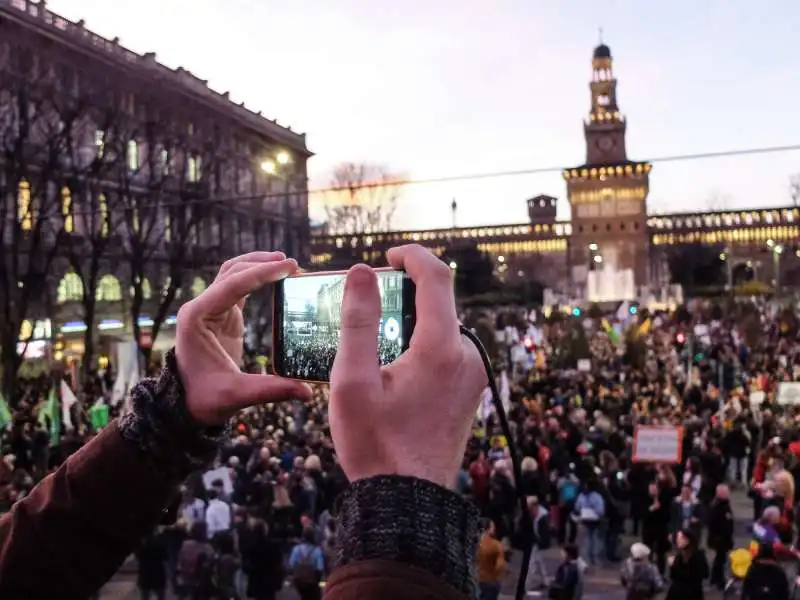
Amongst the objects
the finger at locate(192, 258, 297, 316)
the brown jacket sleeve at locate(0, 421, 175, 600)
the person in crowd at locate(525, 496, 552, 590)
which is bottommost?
the person in crowd at locate(525, 496, 552, 590)

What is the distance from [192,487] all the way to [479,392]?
11084mm

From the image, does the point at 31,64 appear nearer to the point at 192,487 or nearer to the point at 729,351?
the point at 192,487

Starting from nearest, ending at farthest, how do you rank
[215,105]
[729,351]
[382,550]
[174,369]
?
[382,550] < [174,369] < [729,351] < [215,105]

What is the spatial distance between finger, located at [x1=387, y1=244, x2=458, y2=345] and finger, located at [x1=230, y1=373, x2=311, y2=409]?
0.35m

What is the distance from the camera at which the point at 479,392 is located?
58.1 inches

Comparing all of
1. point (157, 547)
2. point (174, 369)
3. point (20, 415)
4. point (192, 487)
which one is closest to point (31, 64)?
point (20, 415)

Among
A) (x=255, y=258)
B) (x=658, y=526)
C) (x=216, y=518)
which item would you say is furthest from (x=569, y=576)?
(x=255, y=258)

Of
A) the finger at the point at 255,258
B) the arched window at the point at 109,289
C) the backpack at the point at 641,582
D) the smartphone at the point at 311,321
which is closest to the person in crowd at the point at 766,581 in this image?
the backpack at the point at 641,582

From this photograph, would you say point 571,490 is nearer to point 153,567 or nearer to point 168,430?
point 153,567

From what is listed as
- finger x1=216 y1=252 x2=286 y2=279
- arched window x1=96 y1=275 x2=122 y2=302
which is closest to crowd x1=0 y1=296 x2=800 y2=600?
finger x1=216 y1=252 x2=286 y2=279

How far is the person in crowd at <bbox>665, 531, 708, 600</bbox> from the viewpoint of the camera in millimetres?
8789

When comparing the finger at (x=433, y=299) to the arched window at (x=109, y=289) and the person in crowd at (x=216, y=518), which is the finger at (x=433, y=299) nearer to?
the person in crowd at (x=216, y=518)

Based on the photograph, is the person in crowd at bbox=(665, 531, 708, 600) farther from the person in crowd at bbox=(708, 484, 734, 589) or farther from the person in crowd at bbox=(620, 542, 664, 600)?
the person in crowd at bbox=(708, 484, 734, 589)

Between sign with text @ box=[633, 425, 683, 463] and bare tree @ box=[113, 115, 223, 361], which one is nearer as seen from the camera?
sign with text @ box=[633, 425, 683, 463]
